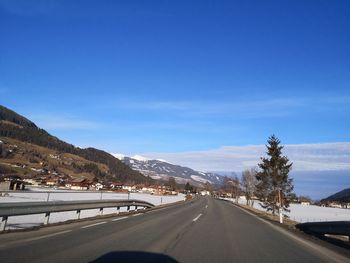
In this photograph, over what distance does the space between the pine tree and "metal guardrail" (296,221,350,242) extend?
36002 mm

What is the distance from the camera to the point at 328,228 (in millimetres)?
17375

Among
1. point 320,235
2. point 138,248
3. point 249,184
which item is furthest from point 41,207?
point 249,184

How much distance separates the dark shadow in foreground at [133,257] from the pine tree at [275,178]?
48.3m

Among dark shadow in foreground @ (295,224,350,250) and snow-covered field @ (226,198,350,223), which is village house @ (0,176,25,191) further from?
dark shadow in foreground @ (295,224,350,250)

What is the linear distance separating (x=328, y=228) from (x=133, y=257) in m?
10.2

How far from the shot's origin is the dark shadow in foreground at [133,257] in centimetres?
966

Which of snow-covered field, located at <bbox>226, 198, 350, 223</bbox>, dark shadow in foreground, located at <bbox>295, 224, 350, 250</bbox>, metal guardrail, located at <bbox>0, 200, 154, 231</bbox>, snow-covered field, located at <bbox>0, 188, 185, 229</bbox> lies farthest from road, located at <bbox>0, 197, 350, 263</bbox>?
snow-covered field, located at <bbox>226, 198, 350, 223</bbox>

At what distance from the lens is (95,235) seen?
567 inches

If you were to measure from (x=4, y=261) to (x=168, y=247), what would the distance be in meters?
4.81

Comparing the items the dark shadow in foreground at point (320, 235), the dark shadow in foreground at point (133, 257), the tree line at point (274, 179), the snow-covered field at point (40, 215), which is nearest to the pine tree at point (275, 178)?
the tree line at point (274, 179)

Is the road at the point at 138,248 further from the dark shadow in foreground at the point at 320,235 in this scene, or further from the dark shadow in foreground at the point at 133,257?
the dark shadow in foreground at the point at 320,235

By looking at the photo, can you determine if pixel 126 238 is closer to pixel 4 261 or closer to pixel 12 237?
pixel 12 237

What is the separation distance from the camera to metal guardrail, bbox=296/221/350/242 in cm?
1519

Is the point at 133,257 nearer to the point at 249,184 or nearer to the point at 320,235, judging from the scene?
the point at 320,235
